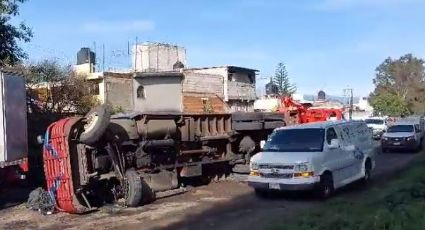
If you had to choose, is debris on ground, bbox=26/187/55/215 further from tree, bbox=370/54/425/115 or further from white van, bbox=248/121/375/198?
tree, bbox=370/54/425/115

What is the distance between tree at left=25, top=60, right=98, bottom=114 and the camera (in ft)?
74.2

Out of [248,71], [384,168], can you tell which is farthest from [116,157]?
[248,71]

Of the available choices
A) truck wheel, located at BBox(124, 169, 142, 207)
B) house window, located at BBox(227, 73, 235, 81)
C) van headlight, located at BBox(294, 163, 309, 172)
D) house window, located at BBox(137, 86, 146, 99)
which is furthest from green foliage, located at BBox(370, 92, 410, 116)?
truck wheel, located at BBox(124, 169, 142, 207)

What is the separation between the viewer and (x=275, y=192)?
47.1ft

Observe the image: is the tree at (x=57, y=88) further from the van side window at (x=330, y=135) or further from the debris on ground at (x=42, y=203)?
the van side window at (x=330, y=135)

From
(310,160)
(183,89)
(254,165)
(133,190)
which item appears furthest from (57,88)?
(183,89)

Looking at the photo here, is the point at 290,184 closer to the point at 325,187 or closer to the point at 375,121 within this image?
the point at 325,187

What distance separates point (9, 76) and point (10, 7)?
4.35 m

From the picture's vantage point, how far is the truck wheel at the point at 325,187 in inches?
532

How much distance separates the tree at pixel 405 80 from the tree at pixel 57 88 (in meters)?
77.7

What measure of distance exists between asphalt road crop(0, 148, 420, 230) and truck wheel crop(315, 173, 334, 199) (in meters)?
0.23

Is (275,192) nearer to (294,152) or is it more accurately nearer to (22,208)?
(294,152)

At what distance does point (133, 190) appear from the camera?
44.4 ft

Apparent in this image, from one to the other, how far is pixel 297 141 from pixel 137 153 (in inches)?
163
